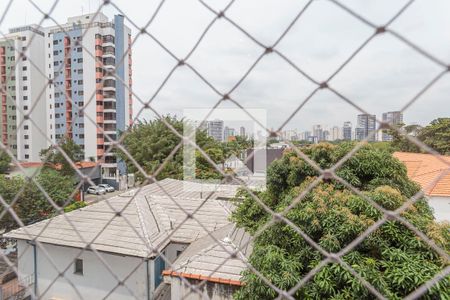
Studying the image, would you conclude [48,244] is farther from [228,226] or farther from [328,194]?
[328,194]

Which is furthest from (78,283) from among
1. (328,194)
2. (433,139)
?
(433,139)

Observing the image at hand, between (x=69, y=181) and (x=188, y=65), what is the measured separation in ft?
22.8

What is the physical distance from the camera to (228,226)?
3611 millimetres

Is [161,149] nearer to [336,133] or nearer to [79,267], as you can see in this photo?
[79,267]

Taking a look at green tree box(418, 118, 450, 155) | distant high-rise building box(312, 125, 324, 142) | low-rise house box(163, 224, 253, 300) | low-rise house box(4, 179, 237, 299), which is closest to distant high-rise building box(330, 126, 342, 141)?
distant high-rise building box(312, 125, 324, 142)

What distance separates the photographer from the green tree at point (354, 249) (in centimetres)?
128

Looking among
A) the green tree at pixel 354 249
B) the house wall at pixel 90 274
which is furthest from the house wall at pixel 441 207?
the house wall at pixel 90 274

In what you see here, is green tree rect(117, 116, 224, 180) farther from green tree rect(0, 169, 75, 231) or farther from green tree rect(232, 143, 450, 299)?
green tree rect(232, 143, 450, 299)

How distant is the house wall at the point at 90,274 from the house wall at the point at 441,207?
3.32 metres

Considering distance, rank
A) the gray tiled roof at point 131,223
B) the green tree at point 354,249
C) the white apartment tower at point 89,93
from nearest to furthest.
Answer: the green tree at point 354,249 → the gray tiled roof at point 131,223 → the white apartment tower at point 89,93

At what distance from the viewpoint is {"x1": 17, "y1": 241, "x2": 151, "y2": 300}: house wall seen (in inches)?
119

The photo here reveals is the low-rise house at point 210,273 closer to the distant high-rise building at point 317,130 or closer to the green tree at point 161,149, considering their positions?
the distant high-rise building at point 317,130

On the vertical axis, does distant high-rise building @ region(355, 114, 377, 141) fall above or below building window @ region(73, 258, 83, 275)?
above

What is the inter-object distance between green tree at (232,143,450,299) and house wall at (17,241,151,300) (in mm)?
1675
